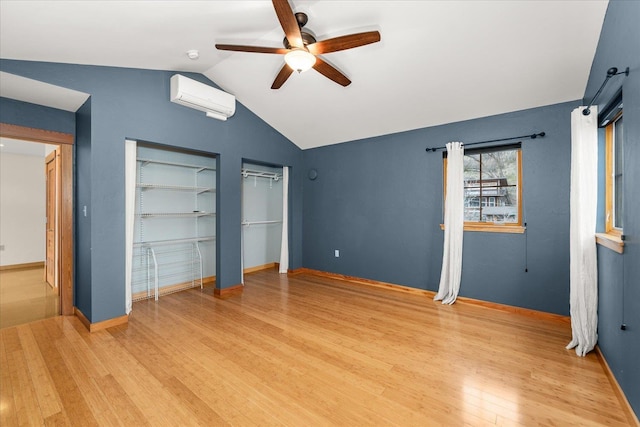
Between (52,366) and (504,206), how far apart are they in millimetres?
4796

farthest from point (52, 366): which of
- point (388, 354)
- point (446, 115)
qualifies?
point (446, 115)

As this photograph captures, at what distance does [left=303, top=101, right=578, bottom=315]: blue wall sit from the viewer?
305cm

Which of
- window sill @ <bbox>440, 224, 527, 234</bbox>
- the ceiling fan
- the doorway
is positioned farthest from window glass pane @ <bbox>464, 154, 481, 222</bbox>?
the doorway

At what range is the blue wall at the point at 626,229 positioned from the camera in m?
1.53

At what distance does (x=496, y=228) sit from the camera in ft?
11.1

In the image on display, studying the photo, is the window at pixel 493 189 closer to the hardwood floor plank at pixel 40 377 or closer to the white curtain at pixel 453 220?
the white curtain at pixel 453 220

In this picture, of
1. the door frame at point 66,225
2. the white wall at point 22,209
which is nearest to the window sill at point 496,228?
the door frame at point 66,225

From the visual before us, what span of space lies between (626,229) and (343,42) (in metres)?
2.28

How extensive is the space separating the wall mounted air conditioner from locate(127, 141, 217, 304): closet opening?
25.1 inches

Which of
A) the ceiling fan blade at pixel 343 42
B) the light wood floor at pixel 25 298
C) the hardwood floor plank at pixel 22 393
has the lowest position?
the hardwood floor plank at pixel 22 393

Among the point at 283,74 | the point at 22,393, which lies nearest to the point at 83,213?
the point at 22,393

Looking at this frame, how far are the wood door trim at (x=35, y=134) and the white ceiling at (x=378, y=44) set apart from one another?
82cm

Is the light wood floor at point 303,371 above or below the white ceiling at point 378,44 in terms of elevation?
below

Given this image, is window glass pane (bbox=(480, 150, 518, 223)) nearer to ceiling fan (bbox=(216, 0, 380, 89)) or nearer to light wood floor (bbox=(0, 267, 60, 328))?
ceiling fan (bbox=(216, 0, 380, 89))
